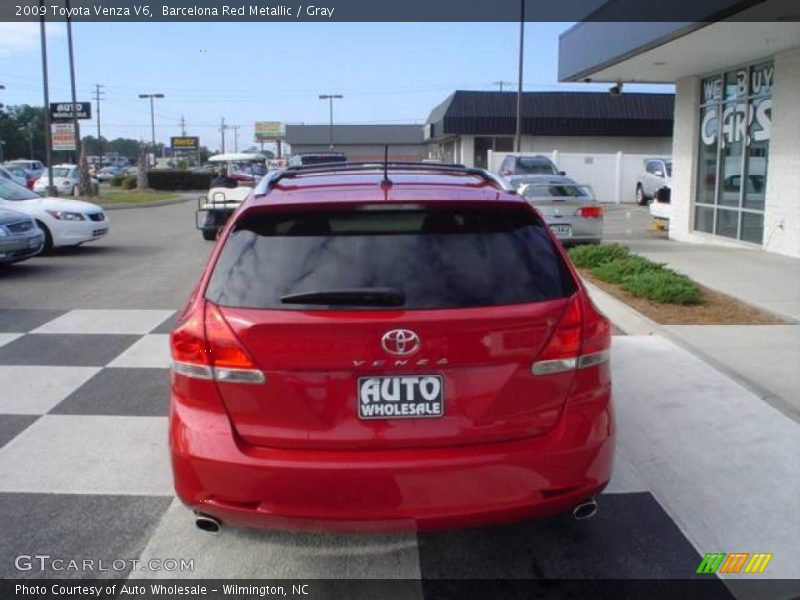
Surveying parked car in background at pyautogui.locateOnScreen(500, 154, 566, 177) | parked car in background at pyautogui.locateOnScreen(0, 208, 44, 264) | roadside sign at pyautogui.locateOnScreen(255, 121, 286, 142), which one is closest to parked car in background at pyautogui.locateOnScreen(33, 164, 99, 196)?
parked car in background at pyautogui.locateOnScreen(500, 154, 566, 177)

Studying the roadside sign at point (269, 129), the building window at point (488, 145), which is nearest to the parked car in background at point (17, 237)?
the building window at point (488, 145)

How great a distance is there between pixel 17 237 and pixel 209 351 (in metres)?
9.72

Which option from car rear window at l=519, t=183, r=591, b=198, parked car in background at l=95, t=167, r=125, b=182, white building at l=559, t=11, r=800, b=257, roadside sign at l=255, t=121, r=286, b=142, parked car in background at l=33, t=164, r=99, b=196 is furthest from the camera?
roadside sign at l=255, t=121, r=286, b=142

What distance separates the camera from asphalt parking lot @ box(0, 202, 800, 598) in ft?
11.7

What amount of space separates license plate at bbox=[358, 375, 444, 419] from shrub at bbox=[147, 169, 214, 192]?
145 feet

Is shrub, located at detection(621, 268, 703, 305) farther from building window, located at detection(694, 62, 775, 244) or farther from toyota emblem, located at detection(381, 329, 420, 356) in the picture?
toyota emblem, located at detection(381, 329, 420, 356)

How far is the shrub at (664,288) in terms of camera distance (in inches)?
351

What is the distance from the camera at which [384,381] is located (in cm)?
301

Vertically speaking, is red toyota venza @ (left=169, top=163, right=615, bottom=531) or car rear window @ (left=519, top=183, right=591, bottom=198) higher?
car rear window @ (left=519, top=183, right=591, bottom=198)

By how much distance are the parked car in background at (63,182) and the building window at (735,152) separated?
24392 millimetres

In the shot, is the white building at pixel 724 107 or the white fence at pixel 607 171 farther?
the white fence at pixel 607 171

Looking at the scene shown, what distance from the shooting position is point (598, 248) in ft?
40.3

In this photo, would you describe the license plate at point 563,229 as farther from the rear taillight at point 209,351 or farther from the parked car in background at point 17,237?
the rear taillight at point 209,351

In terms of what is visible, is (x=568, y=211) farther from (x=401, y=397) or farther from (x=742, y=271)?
(x=401, y=397)
